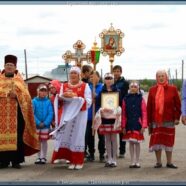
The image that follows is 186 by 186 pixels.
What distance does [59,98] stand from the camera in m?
8.93

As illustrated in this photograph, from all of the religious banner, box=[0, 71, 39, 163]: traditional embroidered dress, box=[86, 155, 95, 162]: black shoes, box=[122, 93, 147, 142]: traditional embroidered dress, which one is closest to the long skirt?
box=[122, 93, 147, 142]: traditional embroidered dress

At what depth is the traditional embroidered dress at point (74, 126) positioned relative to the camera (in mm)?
8891

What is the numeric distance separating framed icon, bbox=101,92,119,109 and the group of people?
0.02 meters

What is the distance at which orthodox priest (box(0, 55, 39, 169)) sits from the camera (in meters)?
9.10

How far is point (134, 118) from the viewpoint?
890 cm

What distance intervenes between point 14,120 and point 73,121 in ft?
3.64

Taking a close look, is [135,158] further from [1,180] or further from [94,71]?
[1,180]

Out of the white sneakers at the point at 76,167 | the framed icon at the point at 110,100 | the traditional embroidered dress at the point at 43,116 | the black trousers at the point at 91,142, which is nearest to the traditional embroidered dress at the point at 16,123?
the traditional embroidered dress at the point at 43,116

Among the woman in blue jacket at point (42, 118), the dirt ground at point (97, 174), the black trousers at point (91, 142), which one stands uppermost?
the woman in blue jacket at point (42, 118)

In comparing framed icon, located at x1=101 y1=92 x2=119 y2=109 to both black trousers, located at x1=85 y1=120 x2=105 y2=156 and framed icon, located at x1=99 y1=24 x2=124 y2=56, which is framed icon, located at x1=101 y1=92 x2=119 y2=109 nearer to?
black trousers, located at x1=85 y1=120 x2=105 y2=156

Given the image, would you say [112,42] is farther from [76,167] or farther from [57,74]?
[57,74]

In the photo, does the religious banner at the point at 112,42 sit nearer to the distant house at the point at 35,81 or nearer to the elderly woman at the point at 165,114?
the elderly woman at the point at 165,114

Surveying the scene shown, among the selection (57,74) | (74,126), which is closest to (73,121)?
(74,126)

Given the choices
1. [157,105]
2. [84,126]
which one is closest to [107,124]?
[84,126]
